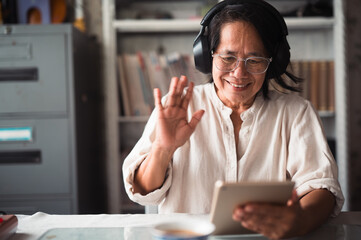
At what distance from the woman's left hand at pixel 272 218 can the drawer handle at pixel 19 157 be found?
1.45 m

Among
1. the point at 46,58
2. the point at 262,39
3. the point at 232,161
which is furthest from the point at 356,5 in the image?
the point at 46,58

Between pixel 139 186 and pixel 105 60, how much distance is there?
116cm

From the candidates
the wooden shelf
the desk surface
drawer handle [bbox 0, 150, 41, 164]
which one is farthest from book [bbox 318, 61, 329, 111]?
drawer handle [bbox 0, 150, 41, 164]

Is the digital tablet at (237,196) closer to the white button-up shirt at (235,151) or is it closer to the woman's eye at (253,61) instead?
the white button-up shirt at (235,151)

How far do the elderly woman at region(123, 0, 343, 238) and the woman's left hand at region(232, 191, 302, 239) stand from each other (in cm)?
24

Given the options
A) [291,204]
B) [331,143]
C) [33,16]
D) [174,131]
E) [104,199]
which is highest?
[33,16]

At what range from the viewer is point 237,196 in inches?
27.3

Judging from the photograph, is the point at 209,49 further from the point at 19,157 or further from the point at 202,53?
the point at 19,157

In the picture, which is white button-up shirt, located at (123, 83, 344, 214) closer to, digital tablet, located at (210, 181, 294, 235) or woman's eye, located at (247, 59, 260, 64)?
woman's eye, located at (247, 59, 260, 64)

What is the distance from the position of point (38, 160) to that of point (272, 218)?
1.48 m

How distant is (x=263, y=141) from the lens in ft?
3.89

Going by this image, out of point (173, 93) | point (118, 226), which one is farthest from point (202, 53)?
point (118, 226)

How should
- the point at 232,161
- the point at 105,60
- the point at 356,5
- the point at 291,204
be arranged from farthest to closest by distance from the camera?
1. the point at 356,5
2. the point at 105,60
3. the point at 232,161
4. the point at 291,204

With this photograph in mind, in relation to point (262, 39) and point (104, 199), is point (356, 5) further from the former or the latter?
point (104, 199)
